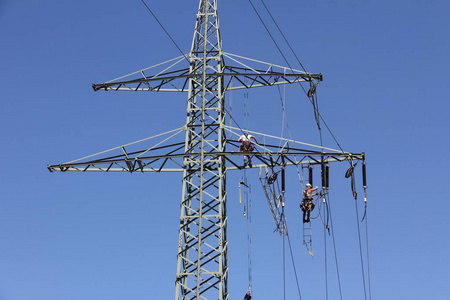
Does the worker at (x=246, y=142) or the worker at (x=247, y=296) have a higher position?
the worker at (x=246, y=142)

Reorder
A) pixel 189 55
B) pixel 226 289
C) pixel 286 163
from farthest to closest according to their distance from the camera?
pixel 189 55
pixel 286 163
pixel 226 289

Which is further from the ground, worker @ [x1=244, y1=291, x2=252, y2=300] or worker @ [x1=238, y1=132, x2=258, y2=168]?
worker @ [x1=238, y1=132, x2=258, y2=168]

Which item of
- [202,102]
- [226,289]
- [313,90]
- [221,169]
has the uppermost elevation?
[313,90]

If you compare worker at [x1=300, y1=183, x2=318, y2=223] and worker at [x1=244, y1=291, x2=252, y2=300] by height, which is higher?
worker at [x1=300, y1=183, x2=318, y2=223]

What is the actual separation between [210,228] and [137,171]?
147 inches

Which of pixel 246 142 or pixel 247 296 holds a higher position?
pixel 246 142

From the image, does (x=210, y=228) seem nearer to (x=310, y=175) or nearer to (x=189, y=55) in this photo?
(x=310, y=175)

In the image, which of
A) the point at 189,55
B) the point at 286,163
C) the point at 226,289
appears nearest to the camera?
the point at 226,289

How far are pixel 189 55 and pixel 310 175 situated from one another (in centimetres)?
618

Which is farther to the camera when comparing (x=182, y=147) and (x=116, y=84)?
(x=116, y=84)

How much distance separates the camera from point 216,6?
2802 cm

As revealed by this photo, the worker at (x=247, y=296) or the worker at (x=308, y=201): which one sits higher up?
the worker at (x=308, y=201)

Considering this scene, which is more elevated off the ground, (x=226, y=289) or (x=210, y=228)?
(x=210, y=228)

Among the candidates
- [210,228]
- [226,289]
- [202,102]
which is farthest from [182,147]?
[226,289]
